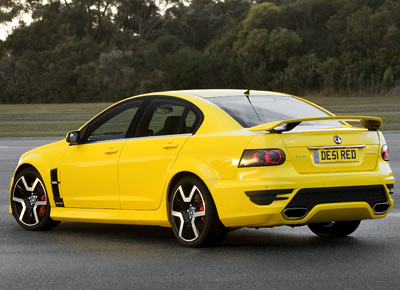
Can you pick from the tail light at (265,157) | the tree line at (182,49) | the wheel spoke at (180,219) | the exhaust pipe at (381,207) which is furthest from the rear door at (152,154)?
the tree line at (182,49)

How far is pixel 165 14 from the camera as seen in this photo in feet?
345

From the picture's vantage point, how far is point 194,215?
7.86 metres

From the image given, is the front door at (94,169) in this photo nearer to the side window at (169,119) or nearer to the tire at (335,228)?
the side window at (169,119)

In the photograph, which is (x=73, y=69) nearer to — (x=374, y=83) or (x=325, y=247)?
(x=374, y=83)

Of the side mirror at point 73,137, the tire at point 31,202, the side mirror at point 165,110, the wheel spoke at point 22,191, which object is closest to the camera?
the side mirror at point 165,110

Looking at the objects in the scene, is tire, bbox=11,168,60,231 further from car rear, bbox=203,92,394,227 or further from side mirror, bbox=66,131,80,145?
car rear, bbox=203,92,394,227

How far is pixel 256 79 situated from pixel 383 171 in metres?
81.9

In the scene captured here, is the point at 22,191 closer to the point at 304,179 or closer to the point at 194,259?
the point at 194,259

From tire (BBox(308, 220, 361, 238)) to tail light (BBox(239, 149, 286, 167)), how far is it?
138cm

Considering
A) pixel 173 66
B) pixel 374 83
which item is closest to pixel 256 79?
pixel 173 66

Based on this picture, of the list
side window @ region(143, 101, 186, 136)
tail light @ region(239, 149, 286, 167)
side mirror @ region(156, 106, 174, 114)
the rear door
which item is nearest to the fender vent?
the rear door

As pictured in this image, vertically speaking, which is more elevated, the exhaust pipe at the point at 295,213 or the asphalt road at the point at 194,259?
the exhaust pipe at the point at 295,213

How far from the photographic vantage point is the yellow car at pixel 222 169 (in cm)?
748

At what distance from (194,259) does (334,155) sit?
1.47 meters
